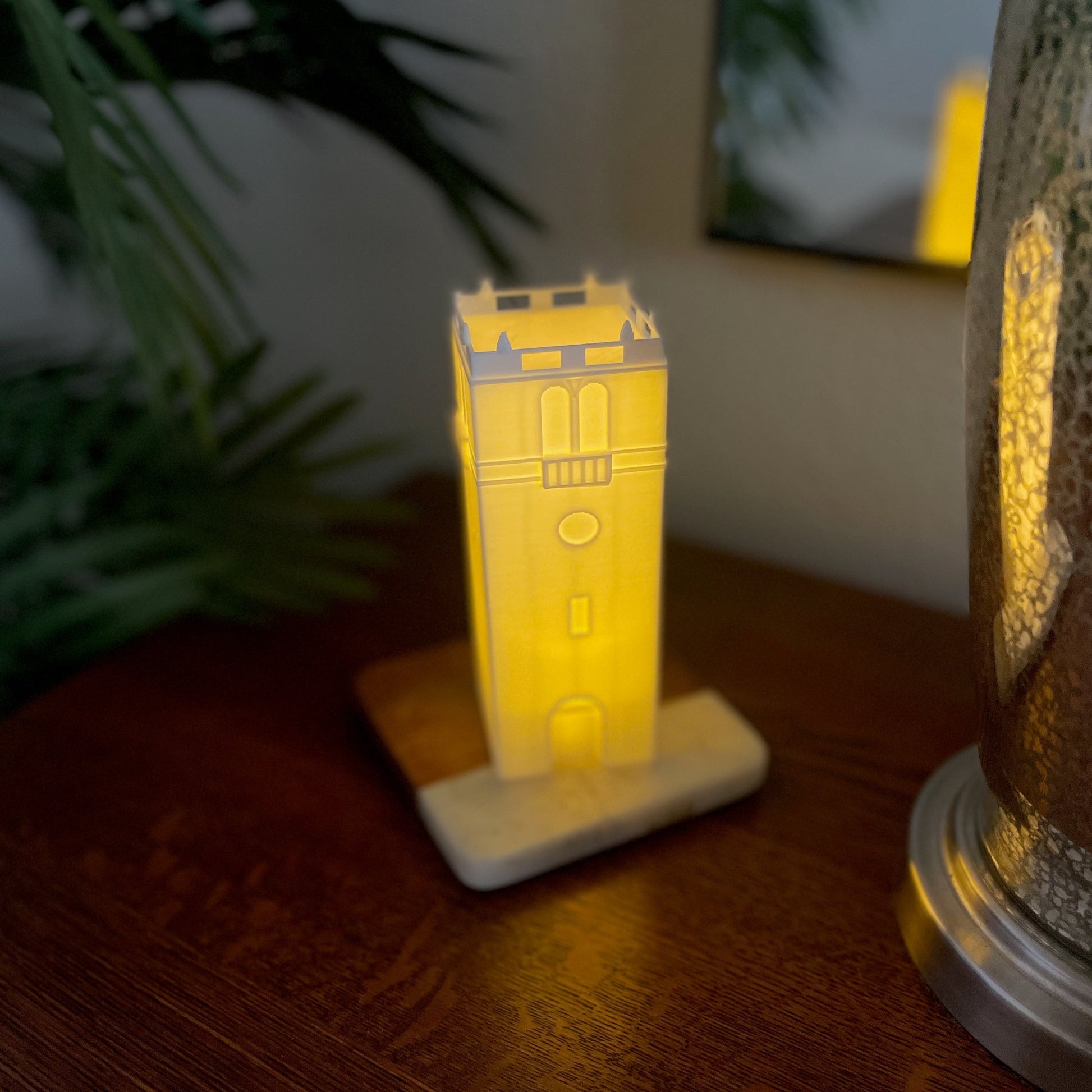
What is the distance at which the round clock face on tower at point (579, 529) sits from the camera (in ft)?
1.40

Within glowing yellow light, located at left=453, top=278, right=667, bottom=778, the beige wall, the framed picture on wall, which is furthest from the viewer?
the beige wall

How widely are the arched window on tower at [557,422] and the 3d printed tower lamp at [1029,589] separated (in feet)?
0.52

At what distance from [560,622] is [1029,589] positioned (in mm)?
205

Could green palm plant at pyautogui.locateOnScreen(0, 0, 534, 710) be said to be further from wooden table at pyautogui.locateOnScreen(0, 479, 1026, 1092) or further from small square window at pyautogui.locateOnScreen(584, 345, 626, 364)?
small square window at pyautogui.locateOnScreen(584, 345, 626, 364)

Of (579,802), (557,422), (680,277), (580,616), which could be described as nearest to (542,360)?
(557,422)

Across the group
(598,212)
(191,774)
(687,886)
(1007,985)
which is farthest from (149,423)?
(1007,985)

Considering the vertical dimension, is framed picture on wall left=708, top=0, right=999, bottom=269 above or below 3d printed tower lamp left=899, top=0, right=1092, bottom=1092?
above

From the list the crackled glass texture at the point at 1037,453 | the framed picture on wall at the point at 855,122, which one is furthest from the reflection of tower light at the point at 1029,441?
the framed picture on wall at the point at 855,122

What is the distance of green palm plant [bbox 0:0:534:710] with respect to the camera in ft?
1.48

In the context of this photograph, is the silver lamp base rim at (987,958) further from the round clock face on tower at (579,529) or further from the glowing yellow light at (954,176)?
the glowing yellow light at (954,176)

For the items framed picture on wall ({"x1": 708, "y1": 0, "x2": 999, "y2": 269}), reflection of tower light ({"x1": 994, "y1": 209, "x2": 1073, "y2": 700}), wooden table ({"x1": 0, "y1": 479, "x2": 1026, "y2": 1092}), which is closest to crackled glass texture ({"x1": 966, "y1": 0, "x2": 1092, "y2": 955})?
reflection of tower light ({"x1": 994, "y1": 209, "x2": 1073, "y2": 700})

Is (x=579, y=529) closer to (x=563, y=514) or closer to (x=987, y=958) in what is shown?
(x=563, y=514)

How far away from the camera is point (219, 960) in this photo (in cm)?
44

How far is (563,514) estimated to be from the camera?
42cm
